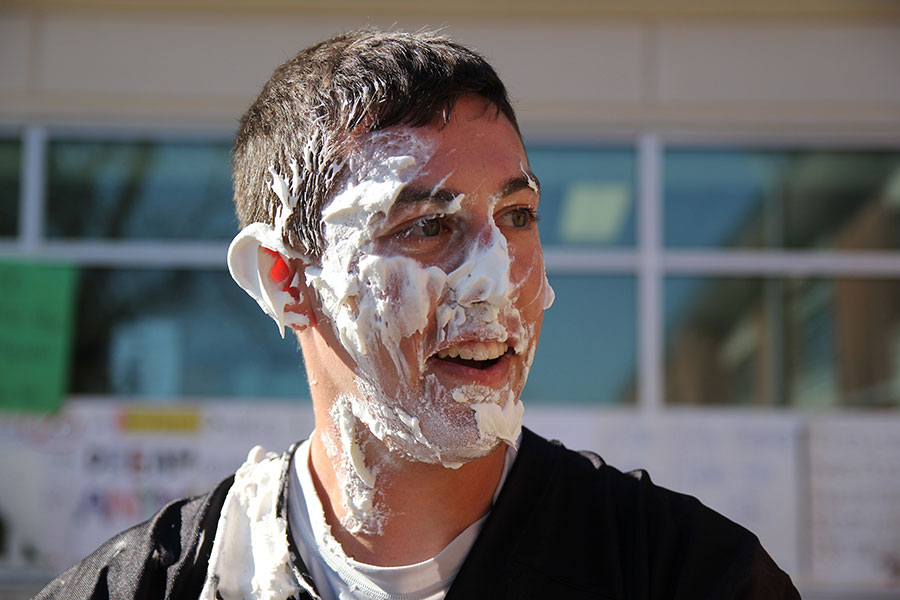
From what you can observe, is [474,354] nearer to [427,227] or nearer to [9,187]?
[427,227]

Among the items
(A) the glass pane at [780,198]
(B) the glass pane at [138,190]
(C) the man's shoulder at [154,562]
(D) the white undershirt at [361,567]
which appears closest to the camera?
(D) the white undershirt at [361,567]

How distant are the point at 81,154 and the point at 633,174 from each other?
11.0ft

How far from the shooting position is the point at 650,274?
5777 millimetres

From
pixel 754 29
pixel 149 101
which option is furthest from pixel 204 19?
pixel 754 29

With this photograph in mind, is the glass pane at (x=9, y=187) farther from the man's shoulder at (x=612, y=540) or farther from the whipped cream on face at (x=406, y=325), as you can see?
the man's shoulder at (x=612, y=540)

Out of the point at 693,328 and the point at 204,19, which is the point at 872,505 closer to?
→ the point at 693,328

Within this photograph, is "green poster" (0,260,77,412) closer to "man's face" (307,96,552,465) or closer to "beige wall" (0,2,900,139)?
"beige wall" (0,2,900,139)

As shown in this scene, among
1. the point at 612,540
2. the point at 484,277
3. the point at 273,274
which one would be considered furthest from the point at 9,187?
the point at 612,540

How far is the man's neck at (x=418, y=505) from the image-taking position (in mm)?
1996

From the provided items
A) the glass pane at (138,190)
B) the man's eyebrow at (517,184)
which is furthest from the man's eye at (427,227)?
the glass pane at (138,190)

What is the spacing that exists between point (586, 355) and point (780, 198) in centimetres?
151

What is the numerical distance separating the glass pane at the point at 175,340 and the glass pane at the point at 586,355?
1.45m

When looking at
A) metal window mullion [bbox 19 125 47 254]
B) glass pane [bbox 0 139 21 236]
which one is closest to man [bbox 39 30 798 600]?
metal window mullion [bbox 19 125 47 254]

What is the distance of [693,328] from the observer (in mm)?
5770
